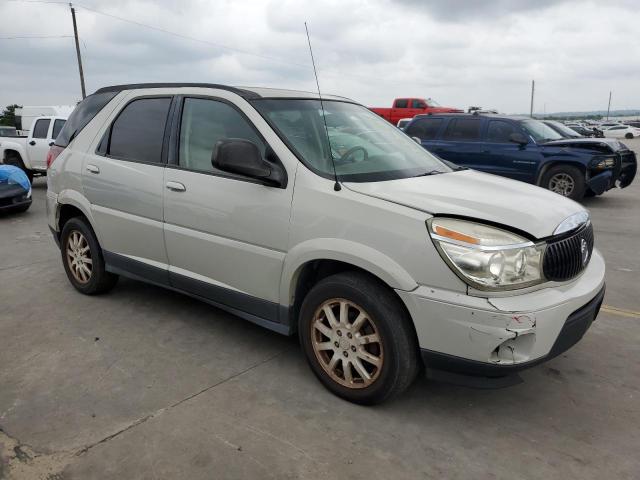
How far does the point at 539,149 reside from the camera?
392 inches

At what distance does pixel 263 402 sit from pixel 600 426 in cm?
184

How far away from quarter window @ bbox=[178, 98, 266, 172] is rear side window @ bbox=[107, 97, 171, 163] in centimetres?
24

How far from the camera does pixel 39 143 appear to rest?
12.4 metres

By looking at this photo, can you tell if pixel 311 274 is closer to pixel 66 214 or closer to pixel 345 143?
pixel 345 143

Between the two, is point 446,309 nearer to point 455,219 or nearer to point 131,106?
point 455,219

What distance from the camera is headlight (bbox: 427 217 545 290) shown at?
2.44 metres

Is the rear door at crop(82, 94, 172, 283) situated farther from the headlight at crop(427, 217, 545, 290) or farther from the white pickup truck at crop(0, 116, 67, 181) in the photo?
the white pickup truck at crop(0, 116, 67, 181)

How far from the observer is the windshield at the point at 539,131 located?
33.7 ft

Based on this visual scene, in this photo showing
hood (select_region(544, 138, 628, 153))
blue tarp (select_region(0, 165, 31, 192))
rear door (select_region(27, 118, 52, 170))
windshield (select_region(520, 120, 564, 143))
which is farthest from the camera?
rear door (select_region(27, 118, 52, 170))

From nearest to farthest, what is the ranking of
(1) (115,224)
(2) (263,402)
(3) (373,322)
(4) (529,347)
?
(4) (529,347)
(3) (373,322)
(2) (263,402)
(1) (115,224)

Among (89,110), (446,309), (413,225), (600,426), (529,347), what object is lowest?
(600,426)

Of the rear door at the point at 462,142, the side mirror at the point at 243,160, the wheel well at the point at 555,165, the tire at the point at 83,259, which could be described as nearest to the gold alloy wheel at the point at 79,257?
the tire at the point at 83,259

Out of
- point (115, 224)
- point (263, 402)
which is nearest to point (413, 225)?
point (263, 402)

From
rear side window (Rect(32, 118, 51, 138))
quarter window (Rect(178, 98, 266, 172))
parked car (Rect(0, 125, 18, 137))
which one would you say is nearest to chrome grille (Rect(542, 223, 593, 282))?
quarter window (Rect(178, 98, 266, 172))
